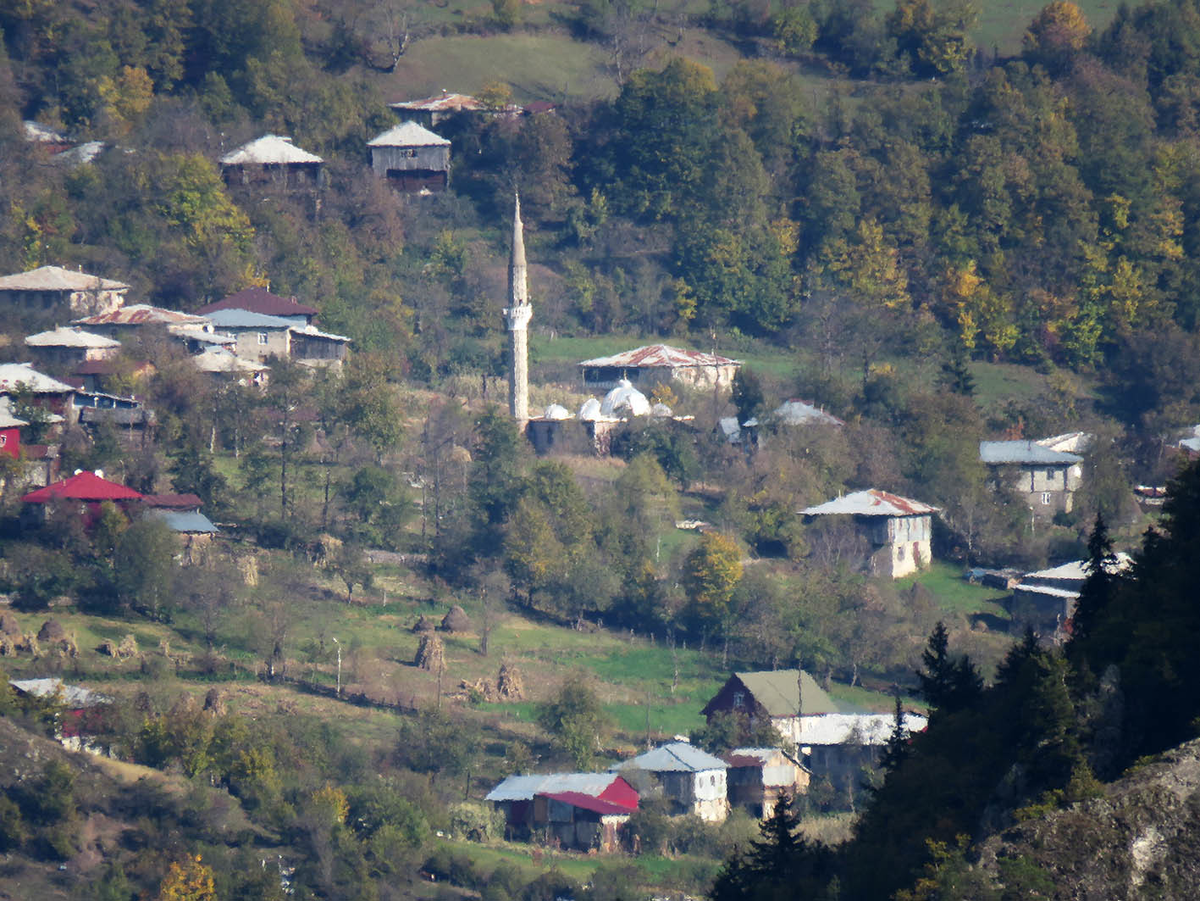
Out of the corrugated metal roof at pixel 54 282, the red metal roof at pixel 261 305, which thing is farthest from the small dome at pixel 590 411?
the corrugated metal roof at pixel 54 282

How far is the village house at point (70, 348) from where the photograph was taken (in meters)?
75.1

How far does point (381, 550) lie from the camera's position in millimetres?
68688

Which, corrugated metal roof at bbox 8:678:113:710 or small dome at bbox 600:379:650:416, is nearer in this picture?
corrugated metal roof at bbox 8:678:113:710

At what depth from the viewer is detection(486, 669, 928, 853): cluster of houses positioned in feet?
177

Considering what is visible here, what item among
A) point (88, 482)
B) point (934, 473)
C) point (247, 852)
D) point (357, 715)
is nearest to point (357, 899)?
point (247, 852)

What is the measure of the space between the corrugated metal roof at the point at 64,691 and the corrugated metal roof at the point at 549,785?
8466mm

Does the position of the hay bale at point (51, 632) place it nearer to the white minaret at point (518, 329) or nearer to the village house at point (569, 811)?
the village house at point (569, 811)

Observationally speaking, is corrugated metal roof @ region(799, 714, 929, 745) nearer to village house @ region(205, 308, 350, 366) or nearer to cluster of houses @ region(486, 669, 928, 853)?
cluster of houses @ region(486, 669, 928, 853)

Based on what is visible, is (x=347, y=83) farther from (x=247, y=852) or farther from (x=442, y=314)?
(x=247, y=852)

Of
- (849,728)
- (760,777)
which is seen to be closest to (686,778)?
(760,777)

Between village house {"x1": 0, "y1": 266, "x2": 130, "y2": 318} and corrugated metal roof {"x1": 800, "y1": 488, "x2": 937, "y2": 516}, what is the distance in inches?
903

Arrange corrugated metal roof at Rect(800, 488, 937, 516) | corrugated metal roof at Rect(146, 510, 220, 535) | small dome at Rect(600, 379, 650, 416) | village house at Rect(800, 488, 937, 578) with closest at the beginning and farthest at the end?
corrugated metal roof at Rect(146, 510, 220, 535) < village house at Rect(800, 488, 937, 578) < corrugated metal roof at Rect(800, 488, 937, 516) < small dome at Rect(600, 379, 650, 416)

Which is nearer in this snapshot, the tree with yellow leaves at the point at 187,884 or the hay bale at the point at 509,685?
the tree with yellow leaves at the point at 187,884

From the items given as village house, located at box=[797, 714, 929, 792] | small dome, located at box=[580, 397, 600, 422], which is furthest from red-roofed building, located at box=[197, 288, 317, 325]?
village house, located at box=[797, 714, 929, 792]
